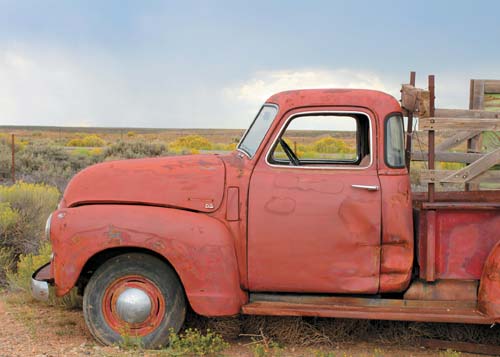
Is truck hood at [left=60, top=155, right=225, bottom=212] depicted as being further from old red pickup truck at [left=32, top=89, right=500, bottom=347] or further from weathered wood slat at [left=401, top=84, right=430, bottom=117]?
weathered wood slat at [left=401, top=84, right=430, bottom=117]

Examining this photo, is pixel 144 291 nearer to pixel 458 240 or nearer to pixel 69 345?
pixel 69 345

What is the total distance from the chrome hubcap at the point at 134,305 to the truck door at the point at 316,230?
0.87 meters

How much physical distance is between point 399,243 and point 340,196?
23.4 inches

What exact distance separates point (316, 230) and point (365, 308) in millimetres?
730

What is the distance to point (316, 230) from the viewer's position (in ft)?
16.4

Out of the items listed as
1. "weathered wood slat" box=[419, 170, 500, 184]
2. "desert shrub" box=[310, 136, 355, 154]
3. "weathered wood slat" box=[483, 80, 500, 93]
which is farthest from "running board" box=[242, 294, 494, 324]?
"desert shrub" box=[310, 136, 355, 154]

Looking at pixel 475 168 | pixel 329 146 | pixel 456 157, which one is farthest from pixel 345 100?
Result: pixel 329 146

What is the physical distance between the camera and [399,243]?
503 cm

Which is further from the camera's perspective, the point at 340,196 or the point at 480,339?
the point at 480,339

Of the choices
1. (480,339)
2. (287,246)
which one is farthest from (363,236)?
(480,339)

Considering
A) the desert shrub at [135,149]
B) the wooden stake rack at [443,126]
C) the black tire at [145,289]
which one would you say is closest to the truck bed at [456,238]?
the wooden stake rack at [443,126]

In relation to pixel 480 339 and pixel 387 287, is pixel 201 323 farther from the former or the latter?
pixel 480 339

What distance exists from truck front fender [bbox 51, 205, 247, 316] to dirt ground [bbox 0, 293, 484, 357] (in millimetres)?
542

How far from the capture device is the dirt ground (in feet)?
16.8
